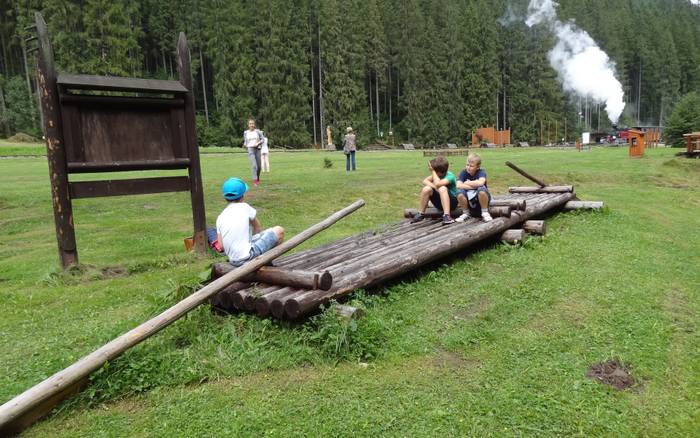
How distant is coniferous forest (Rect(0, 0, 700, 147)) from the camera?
46250 millimetres

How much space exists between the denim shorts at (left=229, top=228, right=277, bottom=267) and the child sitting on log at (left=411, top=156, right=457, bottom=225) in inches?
119

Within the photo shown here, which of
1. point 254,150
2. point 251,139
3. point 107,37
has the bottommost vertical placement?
point 254,150

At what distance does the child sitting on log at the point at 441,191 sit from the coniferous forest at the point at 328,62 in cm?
4058

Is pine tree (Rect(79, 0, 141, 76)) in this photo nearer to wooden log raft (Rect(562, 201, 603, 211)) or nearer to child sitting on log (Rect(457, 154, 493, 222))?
wooden log raft (Rect(562, 201, 603, 211))

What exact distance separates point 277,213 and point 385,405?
277 inches

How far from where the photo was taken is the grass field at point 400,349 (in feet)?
10.2

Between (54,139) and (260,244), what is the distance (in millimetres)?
2867

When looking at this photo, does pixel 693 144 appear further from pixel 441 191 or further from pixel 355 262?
pixel 355 262

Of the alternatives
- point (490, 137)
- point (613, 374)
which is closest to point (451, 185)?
point (613, 374)

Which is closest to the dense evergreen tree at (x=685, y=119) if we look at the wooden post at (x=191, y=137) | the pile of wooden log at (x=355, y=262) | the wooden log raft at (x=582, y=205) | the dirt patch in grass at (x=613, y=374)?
the wooden log raft at (x=582, y=205)

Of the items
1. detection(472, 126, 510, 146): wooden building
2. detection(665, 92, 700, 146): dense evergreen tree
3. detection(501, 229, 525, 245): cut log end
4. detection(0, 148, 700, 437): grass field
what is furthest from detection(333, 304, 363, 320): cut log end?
detection(472, 126, 510, 146): wooden building

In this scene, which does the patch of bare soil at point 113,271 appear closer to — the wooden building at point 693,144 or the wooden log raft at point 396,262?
the wooden log raft at point 396,262

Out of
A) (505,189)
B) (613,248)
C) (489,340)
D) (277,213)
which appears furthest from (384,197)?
(489,340)

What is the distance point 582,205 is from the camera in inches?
391
